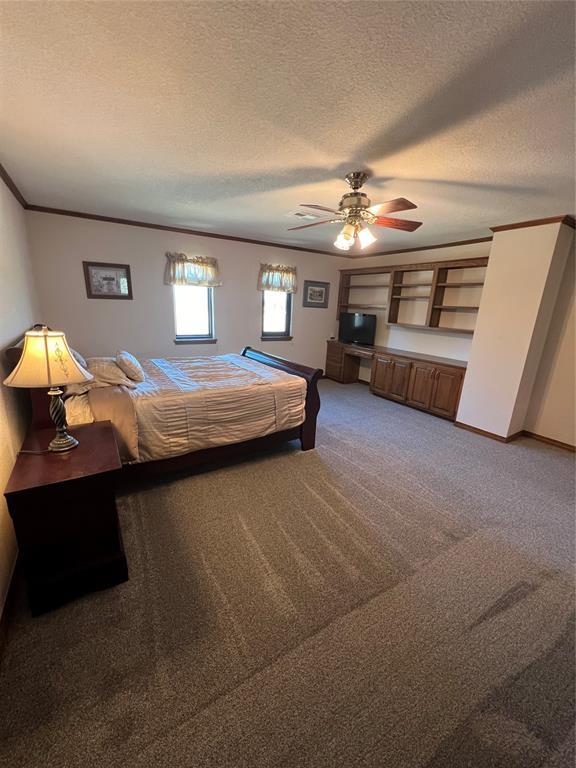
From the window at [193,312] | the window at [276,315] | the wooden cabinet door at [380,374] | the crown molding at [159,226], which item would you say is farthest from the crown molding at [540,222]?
the window at [193,312]

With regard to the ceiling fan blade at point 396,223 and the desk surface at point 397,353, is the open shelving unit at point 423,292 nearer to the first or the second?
the desk surface at point 397,353

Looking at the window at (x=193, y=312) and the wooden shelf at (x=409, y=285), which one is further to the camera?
the wooden shelf at (x=409, y=285)

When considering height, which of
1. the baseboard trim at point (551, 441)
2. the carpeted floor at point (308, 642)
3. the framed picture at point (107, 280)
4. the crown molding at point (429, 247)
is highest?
the crown molding at point (429, 247)

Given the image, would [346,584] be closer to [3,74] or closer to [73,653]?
[73,653]

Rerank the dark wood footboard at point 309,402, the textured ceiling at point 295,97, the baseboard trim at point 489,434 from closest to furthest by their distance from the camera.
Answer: the textured ceiling at point 295,97, the dark wood footboard at point 309,402, the baseboard trim at point 489,434

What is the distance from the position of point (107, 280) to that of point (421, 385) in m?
4.69

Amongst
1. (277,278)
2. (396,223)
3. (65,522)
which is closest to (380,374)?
(277,278)

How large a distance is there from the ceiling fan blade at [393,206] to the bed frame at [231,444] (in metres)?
1.53

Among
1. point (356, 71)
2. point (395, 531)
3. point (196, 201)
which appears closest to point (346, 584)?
point (395, 531)

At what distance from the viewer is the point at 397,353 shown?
5.24 m

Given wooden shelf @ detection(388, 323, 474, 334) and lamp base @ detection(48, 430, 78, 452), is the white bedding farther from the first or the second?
wooden shelf @ detection(388, 323, 474, 334)

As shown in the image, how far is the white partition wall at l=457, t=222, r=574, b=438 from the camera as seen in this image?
10.8ft

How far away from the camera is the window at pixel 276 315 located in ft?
18.4

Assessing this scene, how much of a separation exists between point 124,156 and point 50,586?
8.95 ft
